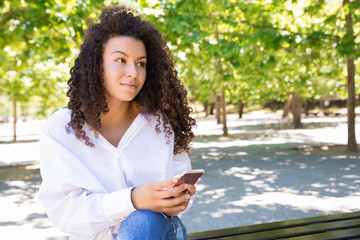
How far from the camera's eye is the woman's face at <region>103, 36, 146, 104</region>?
193 cm

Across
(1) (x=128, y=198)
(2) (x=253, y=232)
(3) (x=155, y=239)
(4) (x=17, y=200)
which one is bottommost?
(4) (x=17, y=200)

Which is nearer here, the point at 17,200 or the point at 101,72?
the point at 101,72

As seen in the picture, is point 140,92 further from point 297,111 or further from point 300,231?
point 297,111

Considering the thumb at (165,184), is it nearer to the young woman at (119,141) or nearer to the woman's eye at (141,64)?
the young woman at (119,141)

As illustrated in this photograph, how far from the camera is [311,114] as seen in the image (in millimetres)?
35156

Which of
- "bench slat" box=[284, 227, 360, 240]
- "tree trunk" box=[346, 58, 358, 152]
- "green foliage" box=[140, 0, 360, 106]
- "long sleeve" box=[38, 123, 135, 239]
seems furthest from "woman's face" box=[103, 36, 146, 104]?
"tree trunk" box=[346, 58, 358, 152]

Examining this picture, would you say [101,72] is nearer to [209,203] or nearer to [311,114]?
[209,203]

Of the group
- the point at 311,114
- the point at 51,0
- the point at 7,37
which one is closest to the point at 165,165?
the point at 51,0

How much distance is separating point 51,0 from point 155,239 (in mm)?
6563

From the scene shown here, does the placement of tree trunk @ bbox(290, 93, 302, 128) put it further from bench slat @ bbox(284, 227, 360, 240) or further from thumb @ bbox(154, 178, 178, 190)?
thumb @ bbox(154, 178, 178, 190)

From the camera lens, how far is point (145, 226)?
5.09 feet

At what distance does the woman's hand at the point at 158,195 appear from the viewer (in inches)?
63.5

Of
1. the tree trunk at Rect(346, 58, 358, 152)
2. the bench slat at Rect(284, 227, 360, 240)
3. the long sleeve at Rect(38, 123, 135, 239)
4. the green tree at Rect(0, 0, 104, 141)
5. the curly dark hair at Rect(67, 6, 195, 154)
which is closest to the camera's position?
the long sleeve at Rect(38, 123, 135, 239)

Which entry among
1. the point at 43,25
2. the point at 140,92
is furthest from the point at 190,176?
the point at 43,25
